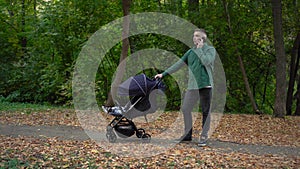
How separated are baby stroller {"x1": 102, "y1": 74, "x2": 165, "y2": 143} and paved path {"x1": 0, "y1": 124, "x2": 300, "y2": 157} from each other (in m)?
1.06

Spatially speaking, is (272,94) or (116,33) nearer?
(116,33)

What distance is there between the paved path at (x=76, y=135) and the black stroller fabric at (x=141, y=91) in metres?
1.48

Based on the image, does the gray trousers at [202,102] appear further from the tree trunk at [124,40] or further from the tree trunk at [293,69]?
the tree trunk at [293,69]

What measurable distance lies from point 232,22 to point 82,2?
574 cm

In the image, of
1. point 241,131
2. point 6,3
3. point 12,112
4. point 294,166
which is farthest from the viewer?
point 6,3

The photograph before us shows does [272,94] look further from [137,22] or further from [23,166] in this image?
[23,166]

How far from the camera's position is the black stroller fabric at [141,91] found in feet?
24.0

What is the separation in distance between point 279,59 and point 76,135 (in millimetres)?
7474

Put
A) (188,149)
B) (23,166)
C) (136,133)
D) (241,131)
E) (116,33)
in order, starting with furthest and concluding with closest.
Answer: (116,33)
(241,131)
(136,133)
(188,149)
(23,166)

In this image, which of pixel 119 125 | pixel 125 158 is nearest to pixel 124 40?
pixel 119 125

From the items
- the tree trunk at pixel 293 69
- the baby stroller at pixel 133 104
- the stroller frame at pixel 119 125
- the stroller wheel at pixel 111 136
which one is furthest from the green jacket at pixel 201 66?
the tree trunk at pixel 293 69

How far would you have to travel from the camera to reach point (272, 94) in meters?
19.6

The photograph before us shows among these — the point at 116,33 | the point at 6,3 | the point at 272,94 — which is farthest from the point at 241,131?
the point at 6,3

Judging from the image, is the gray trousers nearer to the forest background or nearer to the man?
the man
